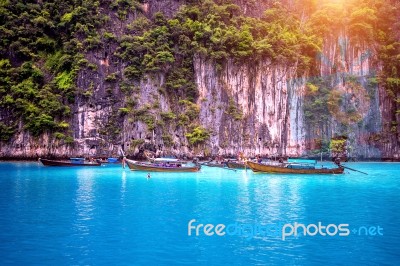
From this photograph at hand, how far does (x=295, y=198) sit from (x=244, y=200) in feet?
7.68

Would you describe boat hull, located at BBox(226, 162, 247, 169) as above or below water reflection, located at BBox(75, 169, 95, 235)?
above

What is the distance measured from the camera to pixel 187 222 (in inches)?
483

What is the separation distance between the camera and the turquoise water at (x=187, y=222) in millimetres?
9211

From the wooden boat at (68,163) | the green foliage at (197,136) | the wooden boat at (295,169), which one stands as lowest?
the wooden boat at (295,169)

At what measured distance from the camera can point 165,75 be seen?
143 feet

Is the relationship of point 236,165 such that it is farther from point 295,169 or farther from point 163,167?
point 163,167

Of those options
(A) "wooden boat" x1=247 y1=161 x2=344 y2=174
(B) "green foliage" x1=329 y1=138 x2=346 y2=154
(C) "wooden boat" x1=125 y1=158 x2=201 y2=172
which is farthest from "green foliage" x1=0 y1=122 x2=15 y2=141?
(B) "green foliage" x1=329 y1=138 x2=346 y2=154

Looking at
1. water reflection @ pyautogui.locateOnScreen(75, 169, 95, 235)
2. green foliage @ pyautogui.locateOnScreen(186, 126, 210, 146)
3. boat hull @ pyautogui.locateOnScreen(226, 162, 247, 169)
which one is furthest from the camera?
green foliage @ pyautogui.locateOnScreen(186, 126, 210, 146)

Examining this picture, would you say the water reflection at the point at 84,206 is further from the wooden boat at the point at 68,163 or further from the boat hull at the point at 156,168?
the wooden boat at the point at 68,163

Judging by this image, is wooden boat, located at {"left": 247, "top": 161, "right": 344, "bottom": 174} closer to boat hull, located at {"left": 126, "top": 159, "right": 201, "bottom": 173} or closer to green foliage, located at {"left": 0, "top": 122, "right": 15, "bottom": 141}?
boat hull, located at {"left": 126, "top": 159, "right": 201, "bottom": 173}

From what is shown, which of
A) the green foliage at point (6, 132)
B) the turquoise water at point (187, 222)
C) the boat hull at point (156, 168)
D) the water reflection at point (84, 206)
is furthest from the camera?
the green foliage at point (6, 132)

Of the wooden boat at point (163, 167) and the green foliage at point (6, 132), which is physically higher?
the green foliage at point (6, 132)

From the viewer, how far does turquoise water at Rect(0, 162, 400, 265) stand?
921 cm

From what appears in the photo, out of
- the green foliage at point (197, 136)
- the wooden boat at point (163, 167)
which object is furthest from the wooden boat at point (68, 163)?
the green foliage at point (197, 136)
